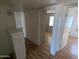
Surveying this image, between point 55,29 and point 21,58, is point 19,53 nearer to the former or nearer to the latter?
point 21,58

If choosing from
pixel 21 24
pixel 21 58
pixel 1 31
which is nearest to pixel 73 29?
pixel 21 24

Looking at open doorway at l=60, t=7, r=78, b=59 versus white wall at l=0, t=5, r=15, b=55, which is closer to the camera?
white wall at l=0, t=5, r=15, b=55

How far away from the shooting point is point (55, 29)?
119 inches

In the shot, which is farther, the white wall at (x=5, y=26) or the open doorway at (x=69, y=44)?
the open doorway at (x=69, y=44)

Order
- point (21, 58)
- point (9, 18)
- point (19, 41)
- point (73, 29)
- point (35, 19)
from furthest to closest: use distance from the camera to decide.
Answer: point (73, 29) < point (35, 19) < point (9, 18) < point (21, 58) < point (19, 41)

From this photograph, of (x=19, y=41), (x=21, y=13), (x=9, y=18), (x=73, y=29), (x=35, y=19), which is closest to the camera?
(x=19, y=41)

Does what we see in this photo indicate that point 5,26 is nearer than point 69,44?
Yes

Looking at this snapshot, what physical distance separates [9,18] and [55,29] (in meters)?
1.82

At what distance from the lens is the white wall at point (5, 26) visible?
9.52 ft

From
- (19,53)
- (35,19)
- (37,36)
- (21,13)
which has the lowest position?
(19,53)

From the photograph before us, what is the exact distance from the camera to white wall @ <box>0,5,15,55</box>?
2900 millimetres

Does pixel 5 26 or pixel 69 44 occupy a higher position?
pixel 5 26

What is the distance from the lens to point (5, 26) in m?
3.04

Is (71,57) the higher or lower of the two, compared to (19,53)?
lower
